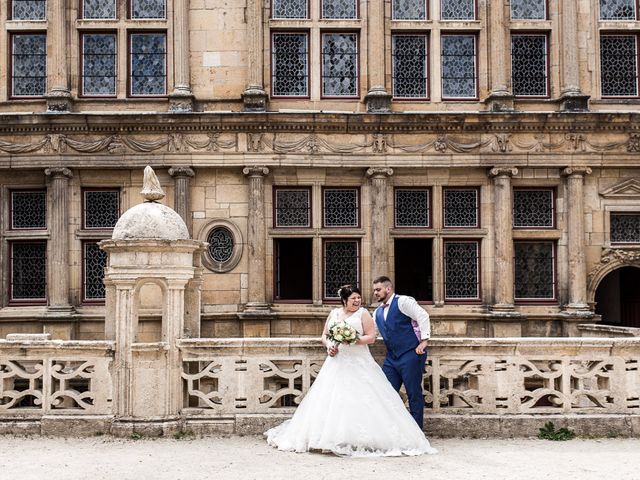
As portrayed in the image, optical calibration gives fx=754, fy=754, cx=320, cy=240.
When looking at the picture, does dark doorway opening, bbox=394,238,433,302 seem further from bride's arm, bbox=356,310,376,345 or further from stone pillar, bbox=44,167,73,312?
bride's arm, bbox=356,310,376,345

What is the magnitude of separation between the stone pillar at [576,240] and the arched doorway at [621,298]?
289cm

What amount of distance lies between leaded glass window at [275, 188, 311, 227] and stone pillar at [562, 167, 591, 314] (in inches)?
223

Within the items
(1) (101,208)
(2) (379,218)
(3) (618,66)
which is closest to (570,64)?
(3) (618,66)

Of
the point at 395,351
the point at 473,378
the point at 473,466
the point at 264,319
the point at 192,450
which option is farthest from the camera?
the point at 264,319

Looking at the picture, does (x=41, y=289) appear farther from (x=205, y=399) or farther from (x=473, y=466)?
(x=473, y=466)

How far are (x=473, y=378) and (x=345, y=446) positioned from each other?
8.44 ft

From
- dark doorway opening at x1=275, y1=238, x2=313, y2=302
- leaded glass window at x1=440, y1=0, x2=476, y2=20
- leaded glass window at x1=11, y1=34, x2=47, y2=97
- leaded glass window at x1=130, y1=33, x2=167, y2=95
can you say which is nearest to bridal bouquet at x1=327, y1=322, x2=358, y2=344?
dark doorway opening at x1=275, y1=238, x2=313, y2=302

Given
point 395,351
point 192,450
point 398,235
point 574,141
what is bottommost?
point 192,450

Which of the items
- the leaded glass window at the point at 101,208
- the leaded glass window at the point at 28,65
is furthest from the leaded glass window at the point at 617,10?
the leaded glass window at the point at 28,65

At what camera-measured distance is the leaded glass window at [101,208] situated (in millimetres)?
16453

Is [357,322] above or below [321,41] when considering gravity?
below

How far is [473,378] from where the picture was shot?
996 centimetres

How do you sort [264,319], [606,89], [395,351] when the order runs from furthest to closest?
[606,89] → [264,319] → [395,351]

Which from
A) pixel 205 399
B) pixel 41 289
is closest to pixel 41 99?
pixel 41 289
